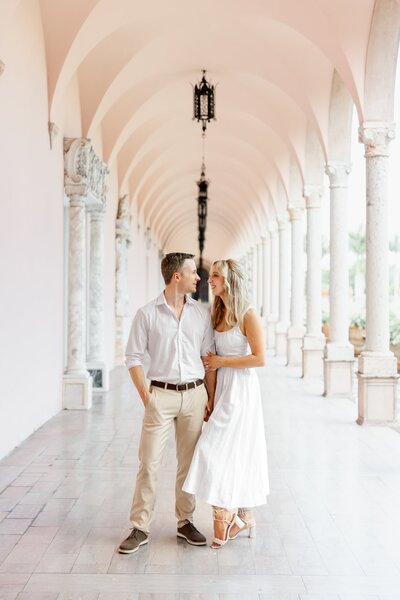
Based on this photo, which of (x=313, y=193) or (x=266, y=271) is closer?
(x=313, y=193)

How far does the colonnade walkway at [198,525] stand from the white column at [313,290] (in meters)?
5.81

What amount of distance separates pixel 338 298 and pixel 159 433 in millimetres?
7950

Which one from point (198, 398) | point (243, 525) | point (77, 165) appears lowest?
point (243, 525)

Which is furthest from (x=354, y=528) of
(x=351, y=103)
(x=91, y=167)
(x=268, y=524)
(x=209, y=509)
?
(x=351, y=103)

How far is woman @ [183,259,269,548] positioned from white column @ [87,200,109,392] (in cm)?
764

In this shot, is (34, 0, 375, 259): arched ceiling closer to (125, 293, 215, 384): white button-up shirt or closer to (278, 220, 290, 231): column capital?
(278, 220, 290, 231): column capital

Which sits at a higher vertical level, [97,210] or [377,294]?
[97,210]

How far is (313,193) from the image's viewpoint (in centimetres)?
1431

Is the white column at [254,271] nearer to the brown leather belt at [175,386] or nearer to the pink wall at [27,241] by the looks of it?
the pink wall at [27,241]

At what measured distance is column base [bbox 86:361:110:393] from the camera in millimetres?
11555

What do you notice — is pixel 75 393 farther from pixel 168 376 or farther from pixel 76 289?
pixel 168 376

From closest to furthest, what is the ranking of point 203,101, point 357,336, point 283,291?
point 203,101 → point 357,336 → point 283,291

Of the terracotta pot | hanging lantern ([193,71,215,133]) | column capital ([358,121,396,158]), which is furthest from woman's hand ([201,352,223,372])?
the terracotta pot

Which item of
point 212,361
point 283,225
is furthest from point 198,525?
point 283,225
